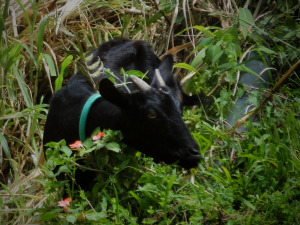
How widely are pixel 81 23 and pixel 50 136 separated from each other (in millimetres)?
2338

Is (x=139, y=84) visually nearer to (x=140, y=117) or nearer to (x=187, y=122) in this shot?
(x=140, y=117)

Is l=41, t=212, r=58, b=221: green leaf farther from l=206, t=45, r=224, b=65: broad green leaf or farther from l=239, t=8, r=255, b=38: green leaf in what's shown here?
l=239, t=8, r=255, b=38: green leaf

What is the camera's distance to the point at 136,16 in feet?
22.0

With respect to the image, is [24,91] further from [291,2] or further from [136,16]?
[291,2]

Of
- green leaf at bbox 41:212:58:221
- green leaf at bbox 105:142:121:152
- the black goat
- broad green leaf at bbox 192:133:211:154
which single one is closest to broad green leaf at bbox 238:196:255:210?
the black goat

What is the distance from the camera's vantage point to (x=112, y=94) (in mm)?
3895

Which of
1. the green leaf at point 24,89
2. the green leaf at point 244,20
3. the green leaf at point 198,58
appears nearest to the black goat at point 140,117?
the green leaf at point 24,89

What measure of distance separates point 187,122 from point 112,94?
1.20 m

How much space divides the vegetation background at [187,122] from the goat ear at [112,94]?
26 cm

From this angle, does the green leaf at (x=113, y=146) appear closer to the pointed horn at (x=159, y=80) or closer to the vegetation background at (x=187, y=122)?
the vegetation background at (x=187, y=122)

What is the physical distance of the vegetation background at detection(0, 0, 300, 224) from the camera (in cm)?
380

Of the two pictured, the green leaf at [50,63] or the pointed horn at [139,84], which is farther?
the green leaf at [50,63]

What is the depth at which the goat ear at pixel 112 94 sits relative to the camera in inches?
151

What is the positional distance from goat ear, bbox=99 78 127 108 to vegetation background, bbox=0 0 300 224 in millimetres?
260
